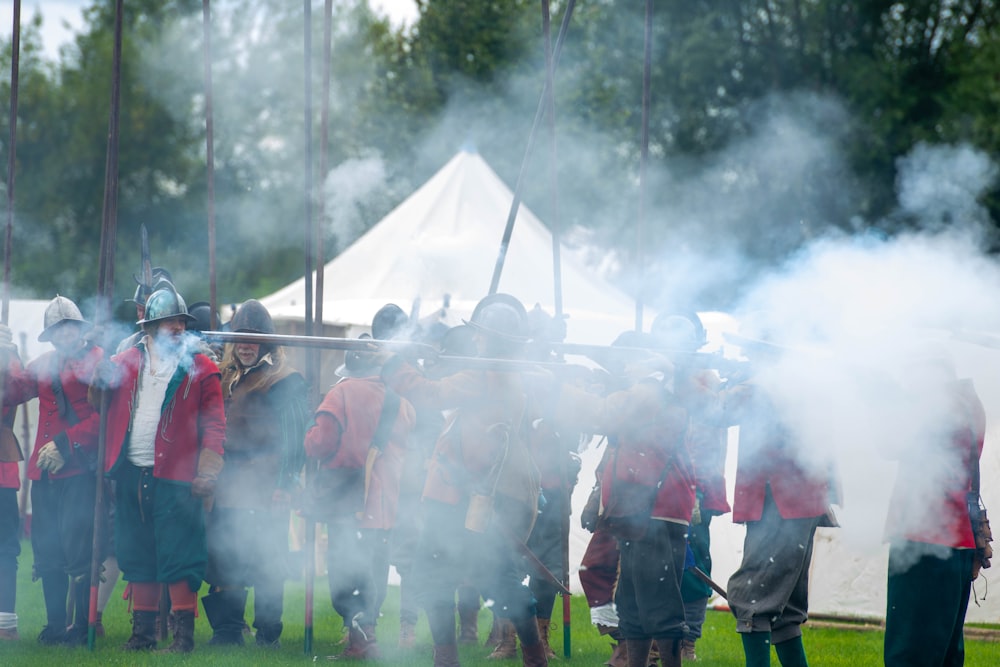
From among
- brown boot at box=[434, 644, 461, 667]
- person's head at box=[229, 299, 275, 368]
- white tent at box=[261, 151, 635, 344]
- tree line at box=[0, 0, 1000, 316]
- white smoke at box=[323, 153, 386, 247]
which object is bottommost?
brown boot at box=[434, 644, 461, 667]

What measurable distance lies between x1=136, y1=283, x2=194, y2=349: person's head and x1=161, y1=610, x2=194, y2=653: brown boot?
4.39ft

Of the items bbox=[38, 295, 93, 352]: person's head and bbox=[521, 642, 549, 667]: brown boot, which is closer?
bbox=[521, 642, 549, 667]: brown boot

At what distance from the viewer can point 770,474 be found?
16.1 ft

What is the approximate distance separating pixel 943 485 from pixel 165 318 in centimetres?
368

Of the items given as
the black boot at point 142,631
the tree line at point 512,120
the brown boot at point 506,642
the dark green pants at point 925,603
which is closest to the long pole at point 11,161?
the black boot at point 142,631

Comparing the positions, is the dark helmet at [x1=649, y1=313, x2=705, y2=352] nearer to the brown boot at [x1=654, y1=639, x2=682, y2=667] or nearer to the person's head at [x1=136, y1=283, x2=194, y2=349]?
the brown boot at [x1=654, y1=639, x2=682, y2=667]

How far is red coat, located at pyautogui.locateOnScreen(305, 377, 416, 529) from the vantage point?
602cm

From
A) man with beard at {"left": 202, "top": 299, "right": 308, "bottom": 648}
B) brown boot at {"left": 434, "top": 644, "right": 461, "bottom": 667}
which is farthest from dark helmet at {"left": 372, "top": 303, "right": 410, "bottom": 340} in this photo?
brown boot at {"left": 434, "top": 644, "right": 461, "bottom": 667}

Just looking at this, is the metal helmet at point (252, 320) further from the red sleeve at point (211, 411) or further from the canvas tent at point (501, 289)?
the canvas tent at point (501, 289)

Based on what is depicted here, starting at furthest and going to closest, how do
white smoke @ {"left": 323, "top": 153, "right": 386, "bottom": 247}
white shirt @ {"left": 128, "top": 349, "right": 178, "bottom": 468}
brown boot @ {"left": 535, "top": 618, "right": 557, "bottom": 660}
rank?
white smoke @ {"left": 323, "top": 153, "right": 386, "bottom": 247}, brown boot @ {"left": 535, "top": 618, "right": 557, "bottom": 660}, white shirt @ {"left": 128, "top": 349, "right": 178, "bottom": 468}

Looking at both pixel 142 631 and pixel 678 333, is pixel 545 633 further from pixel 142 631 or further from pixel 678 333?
pixel 142 631

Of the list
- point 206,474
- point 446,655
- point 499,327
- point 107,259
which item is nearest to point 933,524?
point 499,327

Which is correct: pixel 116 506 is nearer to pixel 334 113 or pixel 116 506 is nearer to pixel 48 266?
pixel 334 113

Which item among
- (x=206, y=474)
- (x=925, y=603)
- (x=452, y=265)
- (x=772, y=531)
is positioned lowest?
(x=925, y=603)
